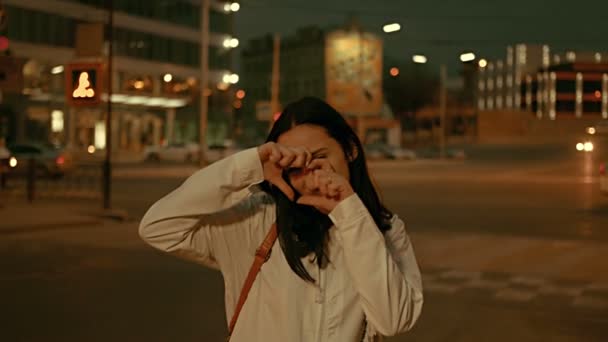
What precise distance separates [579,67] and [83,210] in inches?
5283

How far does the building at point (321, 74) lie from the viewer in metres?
47.1

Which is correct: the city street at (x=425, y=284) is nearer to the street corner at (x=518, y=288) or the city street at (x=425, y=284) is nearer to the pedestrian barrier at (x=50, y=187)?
the street corner at (x=518, y=288)

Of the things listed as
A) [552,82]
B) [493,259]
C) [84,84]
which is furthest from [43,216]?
[552,82]

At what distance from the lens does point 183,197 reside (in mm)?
2455

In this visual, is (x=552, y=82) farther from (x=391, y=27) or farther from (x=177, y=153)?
(x=391, y=27)

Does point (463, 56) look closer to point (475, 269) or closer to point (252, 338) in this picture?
point (475, 269)

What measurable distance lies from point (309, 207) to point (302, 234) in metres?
0.08

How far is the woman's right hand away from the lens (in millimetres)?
2221

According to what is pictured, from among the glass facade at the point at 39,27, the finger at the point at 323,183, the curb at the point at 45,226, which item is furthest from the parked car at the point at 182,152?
the finger at the point at 323,183

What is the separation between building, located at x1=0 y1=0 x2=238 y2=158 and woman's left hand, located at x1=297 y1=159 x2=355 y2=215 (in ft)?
179

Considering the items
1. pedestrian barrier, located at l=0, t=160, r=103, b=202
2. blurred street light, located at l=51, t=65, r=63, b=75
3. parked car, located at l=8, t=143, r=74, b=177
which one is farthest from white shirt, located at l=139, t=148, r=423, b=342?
blurred street light, located at l=51, t=65, r=63, b=75

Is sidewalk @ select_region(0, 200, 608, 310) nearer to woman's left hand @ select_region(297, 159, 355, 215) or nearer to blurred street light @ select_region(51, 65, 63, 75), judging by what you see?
woman's left hand @ select_region(297, 159, 355, 215)

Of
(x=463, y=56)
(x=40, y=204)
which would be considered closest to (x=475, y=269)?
(x=40, y=204)

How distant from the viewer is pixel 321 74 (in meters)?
108
